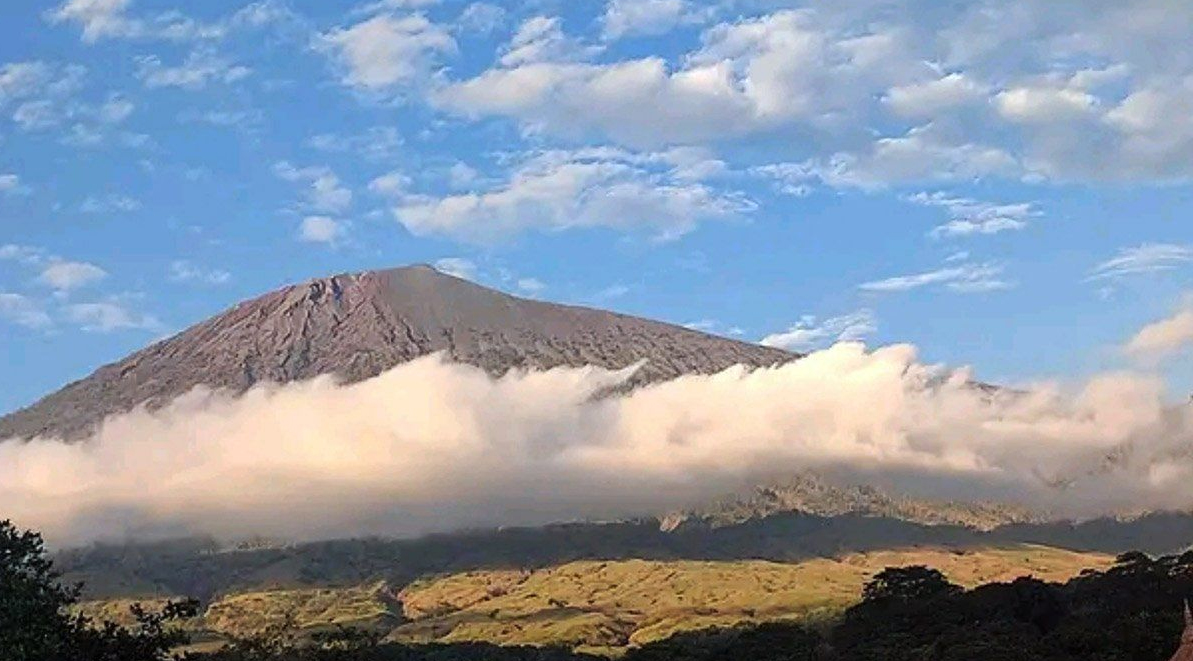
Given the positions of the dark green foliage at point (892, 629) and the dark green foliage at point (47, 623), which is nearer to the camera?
the dark green foliage at point (47, 623)

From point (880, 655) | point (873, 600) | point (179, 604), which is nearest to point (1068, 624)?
point (880, 655)

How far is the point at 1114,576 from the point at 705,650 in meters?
33.9

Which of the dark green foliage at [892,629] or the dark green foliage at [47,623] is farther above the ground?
the dark green foliage at [47,623]

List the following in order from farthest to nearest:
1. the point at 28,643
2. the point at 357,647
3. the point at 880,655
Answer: the point at 880,655, the point at 357,647, the point at 28,643

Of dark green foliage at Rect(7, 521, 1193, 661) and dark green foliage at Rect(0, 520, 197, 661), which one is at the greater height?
dark green foliage at Rect(0, 520, 197, 661)

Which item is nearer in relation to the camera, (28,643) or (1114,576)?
(28,643)

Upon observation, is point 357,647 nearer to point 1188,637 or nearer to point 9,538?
point 9,538

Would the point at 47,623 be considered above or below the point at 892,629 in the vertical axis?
above

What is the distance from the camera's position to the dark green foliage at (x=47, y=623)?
3116 centimetres

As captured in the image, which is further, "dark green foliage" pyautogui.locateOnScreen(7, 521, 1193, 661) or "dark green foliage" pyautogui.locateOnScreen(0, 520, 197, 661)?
"dark green foliage" pyautogui.locateOnScreen(7, 521, 1193, 661)

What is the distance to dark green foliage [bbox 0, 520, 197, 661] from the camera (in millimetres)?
31156

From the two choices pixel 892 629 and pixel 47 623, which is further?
pixel 892 629

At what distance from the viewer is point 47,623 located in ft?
106

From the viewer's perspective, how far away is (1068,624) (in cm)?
9088
